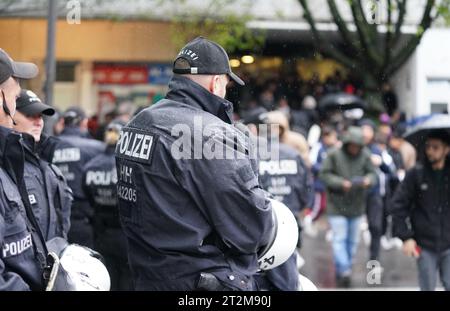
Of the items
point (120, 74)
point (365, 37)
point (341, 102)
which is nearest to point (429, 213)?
point (365, 37)

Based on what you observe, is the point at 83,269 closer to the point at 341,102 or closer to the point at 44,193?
the point at 44,193

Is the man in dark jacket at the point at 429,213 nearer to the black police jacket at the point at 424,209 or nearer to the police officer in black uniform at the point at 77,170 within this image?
the black police jacket at the point at 424,209

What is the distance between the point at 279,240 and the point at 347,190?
6.17 meters

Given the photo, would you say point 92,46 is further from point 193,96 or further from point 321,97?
point 193,96

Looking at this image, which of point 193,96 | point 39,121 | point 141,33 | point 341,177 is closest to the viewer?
point 193,96

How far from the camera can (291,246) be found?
13.1 ft

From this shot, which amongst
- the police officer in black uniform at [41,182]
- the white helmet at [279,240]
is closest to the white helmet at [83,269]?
the police officer in black uniform at [41,182]

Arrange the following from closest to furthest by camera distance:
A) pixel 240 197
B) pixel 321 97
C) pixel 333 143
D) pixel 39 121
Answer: pixel 240 197 → pixel 39 121 → pixel 333 143 → pixel 321 97

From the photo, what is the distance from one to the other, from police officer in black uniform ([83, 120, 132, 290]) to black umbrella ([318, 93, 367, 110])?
9.22 m

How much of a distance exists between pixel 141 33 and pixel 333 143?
6020 mm

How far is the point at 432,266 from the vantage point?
6754mm

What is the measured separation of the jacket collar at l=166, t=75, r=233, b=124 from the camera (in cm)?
390

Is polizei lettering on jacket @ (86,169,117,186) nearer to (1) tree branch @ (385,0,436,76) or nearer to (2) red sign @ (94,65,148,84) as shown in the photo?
(1) tree branch @ (385,0,436,76)
